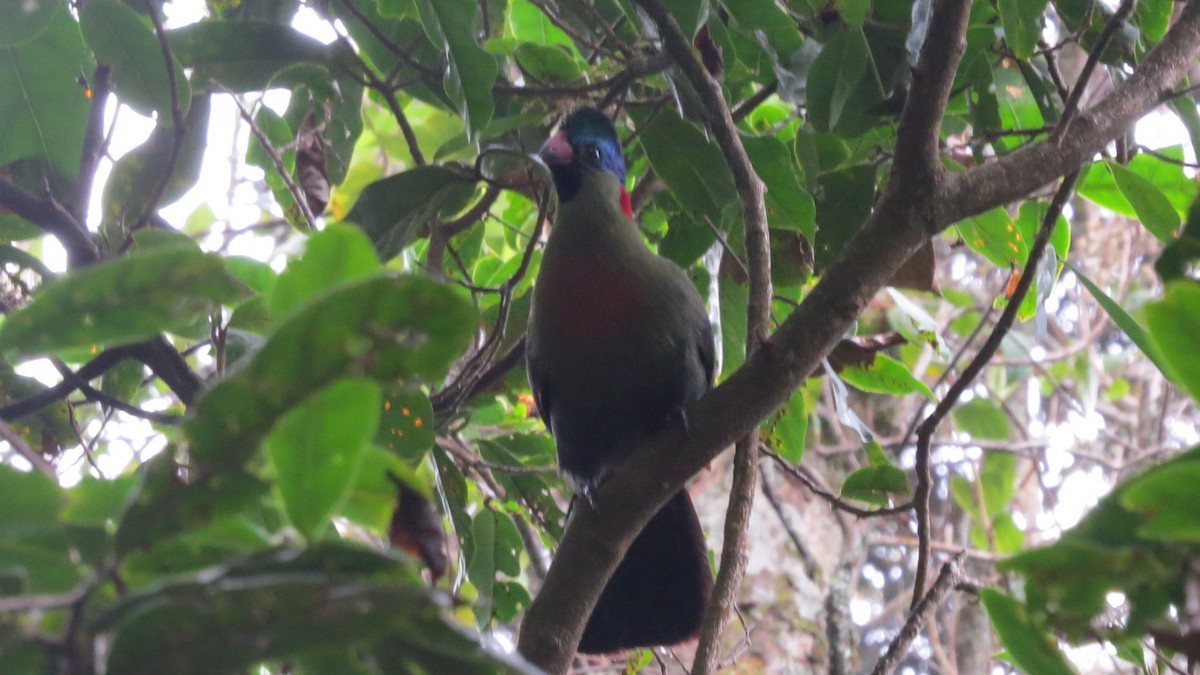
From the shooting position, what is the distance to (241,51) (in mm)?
2057

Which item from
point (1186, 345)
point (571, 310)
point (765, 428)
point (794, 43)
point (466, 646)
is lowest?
point (466, 646)

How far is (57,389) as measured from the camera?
1783 mm

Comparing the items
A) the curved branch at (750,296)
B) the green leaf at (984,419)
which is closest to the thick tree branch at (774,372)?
the curved branch at (750,296)

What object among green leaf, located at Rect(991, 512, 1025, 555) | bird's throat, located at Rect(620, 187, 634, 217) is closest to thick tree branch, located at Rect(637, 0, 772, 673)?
bird's throat, located at Rect(620, 187, 634, 217)

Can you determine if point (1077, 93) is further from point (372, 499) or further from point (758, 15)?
point (372, 499)

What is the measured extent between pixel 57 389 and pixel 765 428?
1291mm

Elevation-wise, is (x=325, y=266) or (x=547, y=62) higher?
(x=547, y=62)

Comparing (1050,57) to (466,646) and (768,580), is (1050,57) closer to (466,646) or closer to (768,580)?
(466,646)

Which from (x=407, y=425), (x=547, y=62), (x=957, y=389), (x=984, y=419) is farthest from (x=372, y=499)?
(x=984, y=419)

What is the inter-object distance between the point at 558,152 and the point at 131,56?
0.89m

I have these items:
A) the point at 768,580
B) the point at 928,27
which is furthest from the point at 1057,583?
the point at 768,580

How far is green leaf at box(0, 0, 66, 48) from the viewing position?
1.65 m

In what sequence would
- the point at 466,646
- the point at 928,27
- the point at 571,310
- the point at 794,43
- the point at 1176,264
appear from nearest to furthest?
the point at 466,646 < the point at 1176,264 < the point at 928,27 < the point at 794,43 < the point at 571,310

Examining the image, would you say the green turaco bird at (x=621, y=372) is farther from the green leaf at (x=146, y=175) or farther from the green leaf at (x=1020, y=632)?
the green leaf at (x=1020, y=632)
